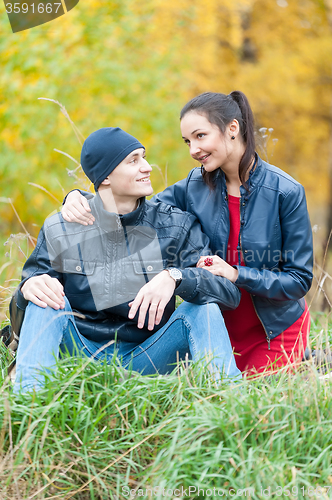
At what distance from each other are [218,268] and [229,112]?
32.1 inches

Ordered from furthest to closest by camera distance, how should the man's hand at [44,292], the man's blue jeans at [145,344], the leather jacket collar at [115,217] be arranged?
the leather jacket collar at [115,217], the man's hand at [44,292], the man's blue jeans at [145,344]

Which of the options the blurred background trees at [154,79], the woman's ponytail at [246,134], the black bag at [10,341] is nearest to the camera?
the black bag at [10,341]

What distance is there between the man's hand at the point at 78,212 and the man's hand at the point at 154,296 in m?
0.50

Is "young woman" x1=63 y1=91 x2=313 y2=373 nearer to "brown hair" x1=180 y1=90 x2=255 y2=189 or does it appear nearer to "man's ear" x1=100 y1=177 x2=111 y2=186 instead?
"brown hair" x1=180 y1=90 x2=255 y2=189

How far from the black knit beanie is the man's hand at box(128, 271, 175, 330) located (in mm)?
640

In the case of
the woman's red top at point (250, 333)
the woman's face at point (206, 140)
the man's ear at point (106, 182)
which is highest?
the woman's face at point (206, 140)

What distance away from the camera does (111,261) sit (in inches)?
97.0

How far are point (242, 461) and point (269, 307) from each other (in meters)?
1.10

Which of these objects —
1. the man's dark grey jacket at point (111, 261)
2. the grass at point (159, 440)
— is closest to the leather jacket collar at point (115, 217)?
the man's dark grey jacket at point (111, 261)

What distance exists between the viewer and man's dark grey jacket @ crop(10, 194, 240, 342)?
2.40 meters

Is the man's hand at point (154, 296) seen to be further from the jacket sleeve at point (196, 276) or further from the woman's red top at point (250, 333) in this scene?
the woman's red top at point (250, 333)

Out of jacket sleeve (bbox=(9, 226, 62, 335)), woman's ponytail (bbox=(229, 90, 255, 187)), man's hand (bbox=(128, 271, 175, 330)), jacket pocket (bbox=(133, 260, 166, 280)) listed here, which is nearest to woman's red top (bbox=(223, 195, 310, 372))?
woman's ponytail (bbox=(229, 90, 255, 187))

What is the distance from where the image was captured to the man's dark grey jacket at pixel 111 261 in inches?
94.6

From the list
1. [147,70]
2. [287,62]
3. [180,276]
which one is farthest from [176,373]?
[287,62]
